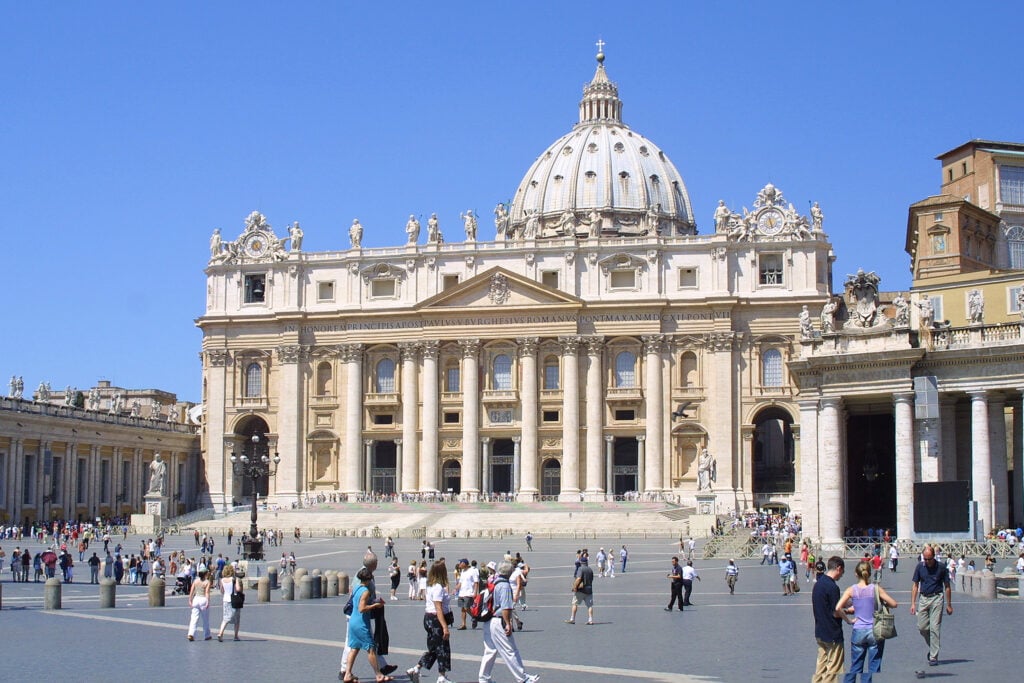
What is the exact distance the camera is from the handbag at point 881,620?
48.9 feet

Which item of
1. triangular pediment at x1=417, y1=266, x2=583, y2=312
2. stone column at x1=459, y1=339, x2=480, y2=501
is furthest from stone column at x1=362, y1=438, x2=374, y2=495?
triangular pediment at x1=417, y1=266, x2=583, y2=312

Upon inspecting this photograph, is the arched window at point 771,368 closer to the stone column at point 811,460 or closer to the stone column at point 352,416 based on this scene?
the stone column at point 352,416

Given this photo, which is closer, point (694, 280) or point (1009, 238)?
point (1009, 238)

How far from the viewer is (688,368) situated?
83.4 meters

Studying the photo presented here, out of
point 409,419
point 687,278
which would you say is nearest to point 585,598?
point 687,278

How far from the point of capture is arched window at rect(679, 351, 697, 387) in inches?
3273

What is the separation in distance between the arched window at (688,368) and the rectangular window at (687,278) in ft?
13.4

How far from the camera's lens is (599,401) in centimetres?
8350

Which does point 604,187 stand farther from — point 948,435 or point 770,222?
point 948,435

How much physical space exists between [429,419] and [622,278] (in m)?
14.8

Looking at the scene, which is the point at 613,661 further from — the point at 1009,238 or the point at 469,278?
the point at 469,278

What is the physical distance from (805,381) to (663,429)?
44581 millimetres

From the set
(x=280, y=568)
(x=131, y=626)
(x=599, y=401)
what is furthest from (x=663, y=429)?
(x=131, y=626)

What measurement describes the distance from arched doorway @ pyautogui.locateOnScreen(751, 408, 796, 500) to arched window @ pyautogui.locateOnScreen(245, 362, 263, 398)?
32.3 metres
